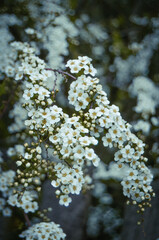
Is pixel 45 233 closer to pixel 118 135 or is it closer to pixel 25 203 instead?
pixel 25 203

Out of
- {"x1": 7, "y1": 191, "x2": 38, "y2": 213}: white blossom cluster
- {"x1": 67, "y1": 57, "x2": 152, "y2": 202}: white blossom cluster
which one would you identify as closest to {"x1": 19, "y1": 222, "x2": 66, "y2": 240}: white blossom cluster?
{"x1": 7, "y1": 191, "x2": 38, "y2": 213}: white blossom cluster

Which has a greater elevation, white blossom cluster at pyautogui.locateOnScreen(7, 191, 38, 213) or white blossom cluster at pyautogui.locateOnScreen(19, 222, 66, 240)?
white blossom cluster at pyautogui.locateOnScreen(7, 191, 38, 213)

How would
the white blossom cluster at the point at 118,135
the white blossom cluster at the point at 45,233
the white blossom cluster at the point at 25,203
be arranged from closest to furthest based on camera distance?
the white blossom cluster at the point at 118,135 < the white blossom cluster at the point at 45,233 < the white blossom cluster at the point at 25,203

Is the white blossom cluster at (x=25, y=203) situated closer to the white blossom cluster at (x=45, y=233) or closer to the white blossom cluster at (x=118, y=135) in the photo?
the white blossom cluster at (x=45, y=233)

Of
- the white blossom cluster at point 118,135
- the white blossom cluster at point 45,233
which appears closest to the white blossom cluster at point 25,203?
the white blossom cluster at point 45,233

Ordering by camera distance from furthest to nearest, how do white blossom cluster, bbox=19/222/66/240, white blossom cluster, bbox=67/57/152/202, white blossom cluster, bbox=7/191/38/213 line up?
white blossom cluster, bbox=7/191/38/213 → white blossom cluster, bbox=19/222/66/240 → white blossom cluster, bbox=67/57/152/202

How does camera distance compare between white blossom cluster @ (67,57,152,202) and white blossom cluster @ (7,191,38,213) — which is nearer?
white blossom cluster @ (67,57,152,202)

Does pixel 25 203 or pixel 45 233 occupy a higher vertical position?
pixel 25 203

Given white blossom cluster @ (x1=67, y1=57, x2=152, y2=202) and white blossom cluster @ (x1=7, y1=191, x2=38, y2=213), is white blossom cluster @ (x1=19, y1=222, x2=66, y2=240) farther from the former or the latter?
white blossom cluster @ (x1=67, y1=57, x2=152, y2=202)

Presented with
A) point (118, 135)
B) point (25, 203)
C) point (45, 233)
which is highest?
point (118, 135)

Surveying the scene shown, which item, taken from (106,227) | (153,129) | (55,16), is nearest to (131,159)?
(153,129)

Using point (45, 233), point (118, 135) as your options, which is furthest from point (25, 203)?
point (118, 135)

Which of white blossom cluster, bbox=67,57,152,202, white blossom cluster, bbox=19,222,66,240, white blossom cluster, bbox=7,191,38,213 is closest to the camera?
white blossom cluster, bbox=67,57,152,202

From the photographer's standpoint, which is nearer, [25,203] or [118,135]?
[118,135]
